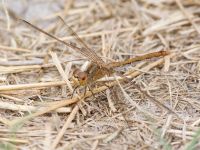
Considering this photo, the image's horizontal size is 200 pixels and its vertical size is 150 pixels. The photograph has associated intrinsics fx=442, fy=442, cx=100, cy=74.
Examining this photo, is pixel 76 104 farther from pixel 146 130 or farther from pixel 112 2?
pixel 112 2

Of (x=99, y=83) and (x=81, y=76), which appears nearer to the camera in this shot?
(x=81, y=76)

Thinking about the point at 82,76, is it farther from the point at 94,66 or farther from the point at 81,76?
the point at 94,66

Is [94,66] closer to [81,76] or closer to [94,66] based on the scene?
[94,66]

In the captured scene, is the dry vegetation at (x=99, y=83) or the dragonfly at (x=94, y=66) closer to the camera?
the dry vegetation at (x=99, y=83)

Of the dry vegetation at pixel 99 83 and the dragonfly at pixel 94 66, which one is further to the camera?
the dragonfly at pixel 94 66

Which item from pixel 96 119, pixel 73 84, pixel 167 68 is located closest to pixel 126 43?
pixel 167 68

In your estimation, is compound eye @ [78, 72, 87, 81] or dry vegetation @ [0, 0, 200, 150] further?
compound eye @ [78, 72, 87, 81]

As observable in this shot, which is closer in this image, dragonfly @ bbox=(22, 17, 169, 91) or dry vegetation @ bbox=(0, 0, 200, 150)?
dry vegetation @ bbox=(0, 0, 200, 150)

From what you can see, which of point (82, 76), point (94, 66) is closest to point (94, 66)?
point (94, 66)
